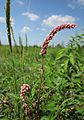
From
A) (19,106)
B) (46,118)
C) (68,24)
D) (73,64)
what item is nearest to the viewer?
(68,24)

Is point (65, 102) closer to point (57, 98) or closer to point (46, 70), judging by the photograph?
point (57, 98)

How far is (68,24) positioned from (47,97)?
808 millimetres

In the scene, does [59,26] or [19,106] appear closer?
[59,26]

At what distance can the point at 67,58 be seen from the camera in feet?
8.64

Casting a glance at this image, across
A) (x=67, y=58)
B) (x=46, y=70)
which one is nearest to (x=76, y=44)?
(x=67, y=58)

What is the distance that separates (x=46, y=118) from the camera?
7.79 ft

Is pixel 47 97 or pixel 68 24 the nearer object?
pixel 68 24

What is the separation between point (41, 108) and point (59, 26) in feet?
2.46

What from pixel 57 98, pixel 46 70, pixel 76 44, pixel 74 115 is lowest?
pixel 74 115

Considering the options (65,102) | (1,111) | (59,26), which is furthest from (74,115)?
(59,26)

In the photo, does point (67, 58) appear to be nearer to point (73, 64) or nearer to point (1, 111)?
point (73, 64)

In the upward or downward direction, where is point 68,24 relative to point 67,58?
upward

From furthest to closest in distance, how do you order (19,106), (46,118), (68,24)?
(19,106)
(46,118)
(68,24)

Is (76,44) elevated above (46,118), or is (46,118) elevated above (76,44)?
(76,44)
